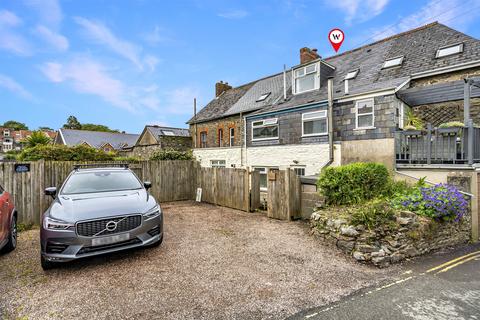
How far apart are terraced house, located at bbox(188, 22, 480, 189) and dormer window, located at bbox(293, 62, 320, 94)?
0.06m

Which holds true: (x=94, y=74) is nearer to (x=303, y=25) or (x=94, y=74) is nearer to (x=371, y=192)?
(x=303, y=25)

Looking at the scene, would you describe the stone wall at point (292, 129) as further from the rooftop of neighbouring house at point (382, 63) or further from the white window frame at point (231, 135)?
the white window frame at point (231, 135)

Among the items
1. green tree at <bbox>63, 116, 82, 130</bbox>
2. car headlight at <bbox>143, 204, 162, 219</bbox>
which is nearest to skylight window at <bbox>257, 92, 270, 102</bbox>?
car headlight at <bbox>143, 204, 162, 219</bbox>

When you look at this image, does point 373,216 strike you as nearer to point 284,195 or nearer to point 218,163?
point 284,195

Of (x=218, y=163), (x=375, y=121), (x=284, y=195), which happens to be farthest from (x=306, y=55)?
(x=284, y=195)

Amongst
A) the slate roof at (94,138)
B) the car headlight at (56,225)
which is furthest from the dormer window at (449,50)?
the slate roof at (94,138)

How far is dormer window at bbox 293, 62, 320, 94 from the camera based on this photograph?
1402 cm

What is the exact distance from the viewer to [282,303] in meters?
3.17

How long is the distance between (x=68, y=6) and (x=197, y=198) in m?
8.82

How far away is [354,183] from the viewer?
6328 millimetres

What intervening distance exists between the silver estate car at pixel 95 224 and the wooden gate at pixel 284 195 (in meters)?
4.23

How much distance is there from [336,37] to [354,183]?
29.0 ft

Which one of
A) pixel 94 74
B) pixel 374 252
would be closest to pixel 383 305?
pixel 374 252

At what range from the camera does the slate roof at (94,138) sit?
40484mm
